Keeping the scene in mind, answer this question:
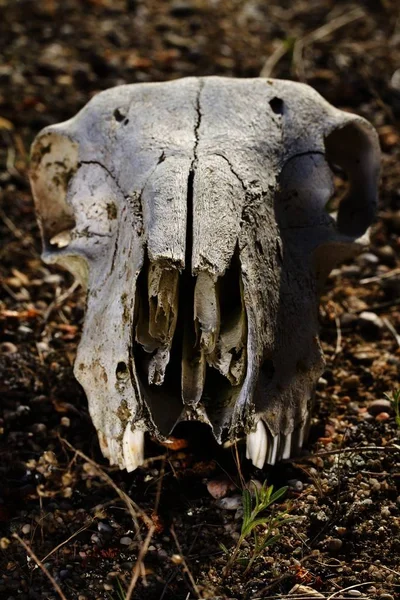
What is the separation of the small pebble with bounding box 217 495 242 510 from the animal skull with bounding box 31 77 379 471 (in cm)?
17

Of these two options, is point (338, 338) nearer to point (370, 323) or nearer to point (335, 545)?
point (370, 323)

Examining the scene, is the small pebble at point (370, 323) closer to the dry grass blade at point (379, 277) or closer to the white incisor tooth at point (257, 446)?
the dry grass blade at point (379, 277)

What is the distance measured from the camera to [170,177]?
3.04 metres

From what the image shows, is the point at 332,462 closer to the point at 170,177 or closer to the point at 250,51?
the point at 170,177

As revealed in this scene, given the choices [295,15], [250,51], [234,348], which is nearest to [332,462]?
[234,348]

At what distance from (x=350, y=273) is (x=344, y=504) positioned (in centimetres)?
169

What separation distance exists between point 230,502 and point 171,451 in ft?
1.04

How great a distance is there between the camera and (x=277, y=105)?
11.6 ft

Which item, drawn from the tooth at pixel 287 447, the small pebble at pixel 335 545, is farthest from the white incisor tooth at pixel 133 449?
the small pebble at pixel 335 545

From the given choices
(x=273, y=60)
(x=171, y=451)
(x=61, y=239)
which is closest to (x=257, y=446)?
(x=171, y=451)

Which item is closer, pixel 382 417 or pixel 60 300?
pixel 382 417

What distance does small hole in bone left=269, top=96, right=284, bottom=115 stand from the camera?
3510 millimetres

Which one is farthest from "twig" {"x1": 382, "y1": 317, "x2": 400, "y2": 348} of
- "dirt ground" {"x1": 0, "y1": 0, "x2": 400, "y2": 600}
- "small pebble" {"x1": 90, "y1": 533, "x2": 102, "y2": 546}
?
"small pebble" {"x1": 90, "y1": 533, "x2": 102, "y2": 546}

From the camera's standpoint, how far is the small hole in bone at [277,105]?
351 cm
